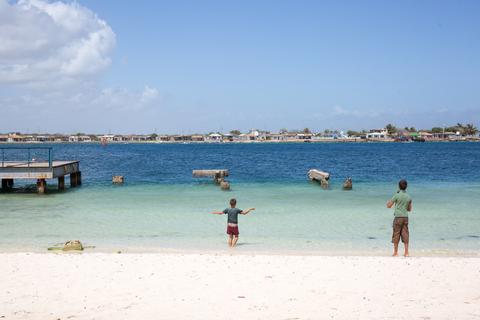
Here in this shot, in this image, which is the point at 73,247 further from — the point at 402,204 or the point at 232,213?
the point at 402,204

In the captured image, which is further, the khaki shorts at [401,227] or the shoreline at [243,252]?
the shoreline at [243,252]

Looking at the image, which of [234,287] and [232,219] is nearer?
[234,287]

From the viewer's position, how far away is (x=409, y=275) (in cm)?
1065

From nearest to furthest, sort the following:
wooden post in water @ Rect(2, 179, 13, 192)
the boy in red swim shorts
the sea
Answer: the boy in red swim shorts
the sea
wooden post in water @ Rect(2, 179, 13, 192)

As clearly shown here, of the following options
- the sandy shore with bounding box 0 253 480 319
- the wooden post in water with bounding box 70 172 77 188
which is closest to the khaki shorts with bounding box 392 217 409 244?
the sandy shore with bounding box 0 253 480 319

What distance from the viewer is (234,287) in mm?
9727

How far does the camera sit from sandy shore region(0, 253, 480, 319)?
325 inches

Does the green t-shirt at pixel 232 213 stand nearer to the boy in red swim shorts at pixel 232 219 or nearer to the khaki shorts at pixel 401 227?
the boy in red swim shorts at pixel 232 219

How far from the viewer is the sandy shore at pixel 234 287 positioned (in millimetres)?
8250

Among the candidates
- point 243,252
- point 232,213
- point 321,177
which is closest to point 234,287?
point 243,252

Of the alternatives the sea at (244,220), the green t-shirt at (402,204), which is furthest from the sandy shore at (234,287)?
Answer: the sea at (244,220)

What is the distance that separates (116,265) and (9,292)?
2.71m

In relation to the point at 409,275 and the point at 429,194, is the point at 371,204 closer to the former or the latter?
the point at 429,194

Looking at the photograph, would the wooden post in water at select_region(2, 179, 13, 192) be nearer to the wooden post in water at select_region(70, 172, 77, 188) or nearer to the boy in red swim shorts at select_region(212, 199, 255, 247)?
the wooden post in water at select_region(70, 172, 77, 188)
